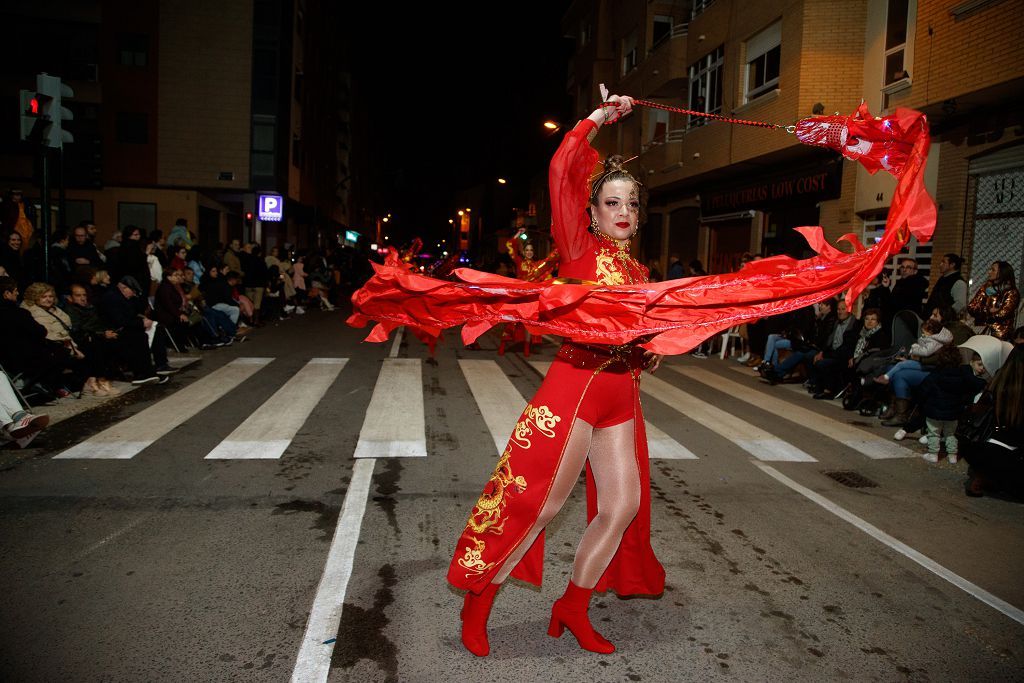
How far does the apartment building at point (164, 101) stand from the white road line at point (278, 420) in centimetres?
2194

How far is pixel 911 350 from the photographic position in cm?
893

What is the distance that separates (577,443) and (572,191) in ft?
3.60

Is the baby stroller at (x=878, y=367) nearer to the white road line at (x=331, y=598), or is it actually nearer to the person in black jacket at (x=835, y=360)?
the person in black jacket at (x=835, y=360)

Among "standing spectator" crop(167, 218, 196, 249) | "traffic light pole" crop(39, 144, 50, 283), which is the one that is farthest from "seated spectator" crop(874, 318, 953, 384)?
"standing spectator" crop(167, 218, 196, 249)

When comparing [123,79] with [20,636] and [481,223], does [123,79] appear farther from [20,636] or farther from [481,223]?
[481,223]

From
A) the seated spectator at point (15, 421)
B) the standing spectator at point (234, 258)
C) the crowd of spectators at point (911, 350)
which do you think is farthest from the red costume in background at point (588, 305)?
the standing spectator at point (234, 258)

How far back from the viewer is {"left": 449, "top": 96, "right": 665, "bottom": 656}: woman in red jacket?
10.0ft

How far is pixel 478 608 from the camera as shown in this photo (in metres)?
3.21

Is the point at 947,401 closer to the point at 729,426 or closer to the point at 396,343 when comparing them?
the point at 729,426

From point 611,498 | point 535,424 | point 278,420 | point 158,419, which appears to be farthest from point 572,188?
point 158,419

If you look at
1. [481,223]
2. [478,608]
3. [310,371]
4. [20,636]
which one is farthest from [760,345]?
[481,223]

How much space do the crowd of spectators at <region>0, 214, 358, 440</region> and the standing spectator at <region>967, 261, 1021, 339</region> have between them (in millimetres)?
10494

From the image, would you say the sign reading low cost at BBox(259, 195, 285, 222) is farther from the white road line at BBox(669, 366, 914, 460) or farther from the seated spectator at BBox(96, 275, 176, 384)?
the white road line at BBox(669, 366, 914, 460)

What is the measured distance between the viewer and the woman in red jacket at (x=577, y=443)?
10.0 feet
